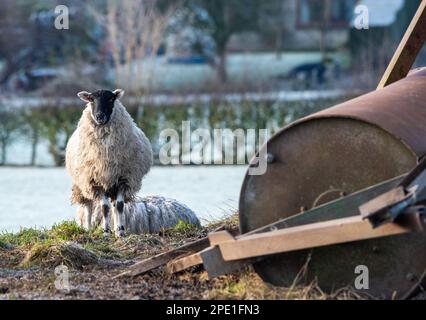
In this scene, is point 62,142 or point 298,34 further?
point 298,34

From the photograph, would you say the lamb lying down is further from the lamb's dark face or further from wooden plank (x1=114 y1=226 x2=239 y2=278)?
wooden plank (x1=114 y1=226 x2=239 y2=278)

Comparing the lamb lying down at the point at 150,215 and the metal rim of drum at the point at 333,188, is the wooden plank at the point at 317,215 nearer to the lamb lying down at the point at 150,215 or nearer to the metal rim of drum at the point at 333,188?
the metal rim of drum at the point at 333,188

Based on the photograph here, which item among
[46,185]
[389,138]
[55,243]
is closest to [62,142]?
[46,185]

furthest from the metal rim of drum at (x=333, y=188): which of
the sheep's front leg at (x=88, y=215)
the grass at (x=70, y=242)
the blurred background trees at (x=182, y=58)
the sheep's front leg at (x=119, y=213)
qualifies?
the blurred background trees at (x=182, y=58)

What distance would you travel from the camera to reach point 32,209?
739 inches

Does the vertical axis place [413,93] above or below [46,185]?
above

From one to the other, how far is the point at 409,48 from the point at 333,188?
1870 mm

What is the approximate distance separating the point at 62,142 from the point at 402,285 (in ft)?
68.0

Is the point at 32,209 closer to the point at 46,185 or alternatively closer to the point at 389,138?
the point at 46,185

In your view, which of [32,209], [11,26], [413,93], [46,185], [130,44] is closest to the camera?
[413,93]

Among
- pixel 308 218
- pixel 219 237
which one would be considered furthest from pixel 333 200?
pixel 219 237

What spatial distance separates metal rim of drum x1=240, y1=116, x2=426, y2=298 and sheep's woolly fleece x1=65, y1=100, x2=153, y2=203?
4.98 m

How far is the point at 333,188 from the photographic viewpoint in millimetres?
7340

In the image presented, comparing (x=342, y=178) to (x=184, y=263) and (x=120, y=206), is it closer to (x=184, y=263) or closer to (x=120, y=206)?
(x=184, y=263)
